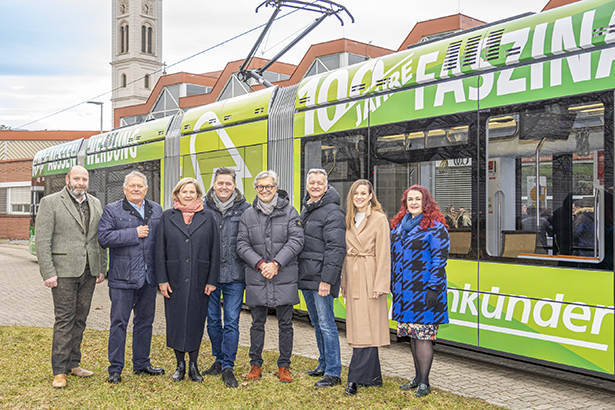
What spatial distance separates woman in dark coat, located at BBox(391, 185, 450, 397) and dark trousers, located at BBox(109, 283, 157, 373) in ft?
7.18

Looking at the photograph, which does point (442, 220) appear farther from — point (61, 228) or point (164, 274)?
point (61, 228)

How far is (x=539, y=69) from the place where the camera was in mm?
4793

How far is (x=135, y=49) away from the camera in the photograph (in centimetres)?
7012

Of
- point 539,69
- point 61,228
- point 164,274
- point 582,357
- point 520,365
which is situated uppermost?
point 539,69

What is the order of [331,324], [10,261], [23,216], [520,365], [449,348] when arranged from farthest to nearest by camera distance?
[23,216]
[10,261]
[449,348]
[520,365]
[331,324]

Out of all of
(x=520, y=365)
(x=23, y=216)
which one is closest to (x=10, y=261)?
(x=23, y=216)

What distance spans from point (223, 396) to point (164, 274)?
1.13 metres

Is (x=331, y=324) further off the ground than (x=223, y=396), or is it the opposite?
(x=331, y=324)

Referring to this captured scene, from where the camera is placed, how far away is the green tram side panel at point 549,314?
14.2 feet

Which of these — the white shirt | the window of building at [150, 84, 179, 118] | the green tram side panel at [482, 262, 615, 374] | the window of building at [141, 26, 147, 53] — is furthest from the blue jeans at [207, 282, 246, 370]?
the window of building at [141, 26, 147, 53]

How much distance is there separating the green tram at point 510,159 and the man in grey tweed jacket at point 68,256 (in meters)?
2.84

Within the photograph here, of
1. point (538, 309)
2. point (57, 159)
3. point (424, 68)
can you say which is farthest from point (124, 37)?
point (538, 309)

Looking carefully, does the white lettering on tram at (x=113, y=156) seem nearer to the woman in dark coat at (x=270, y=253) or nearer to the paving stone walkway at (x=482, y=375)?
the paving stone walkway at (x=482, y=375)

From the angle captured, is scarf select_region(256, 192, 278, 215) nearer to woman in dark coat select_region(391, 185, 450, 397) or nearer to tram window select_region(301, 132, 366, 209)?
woman in dark coat select_region(391, 185, 450, 397)
